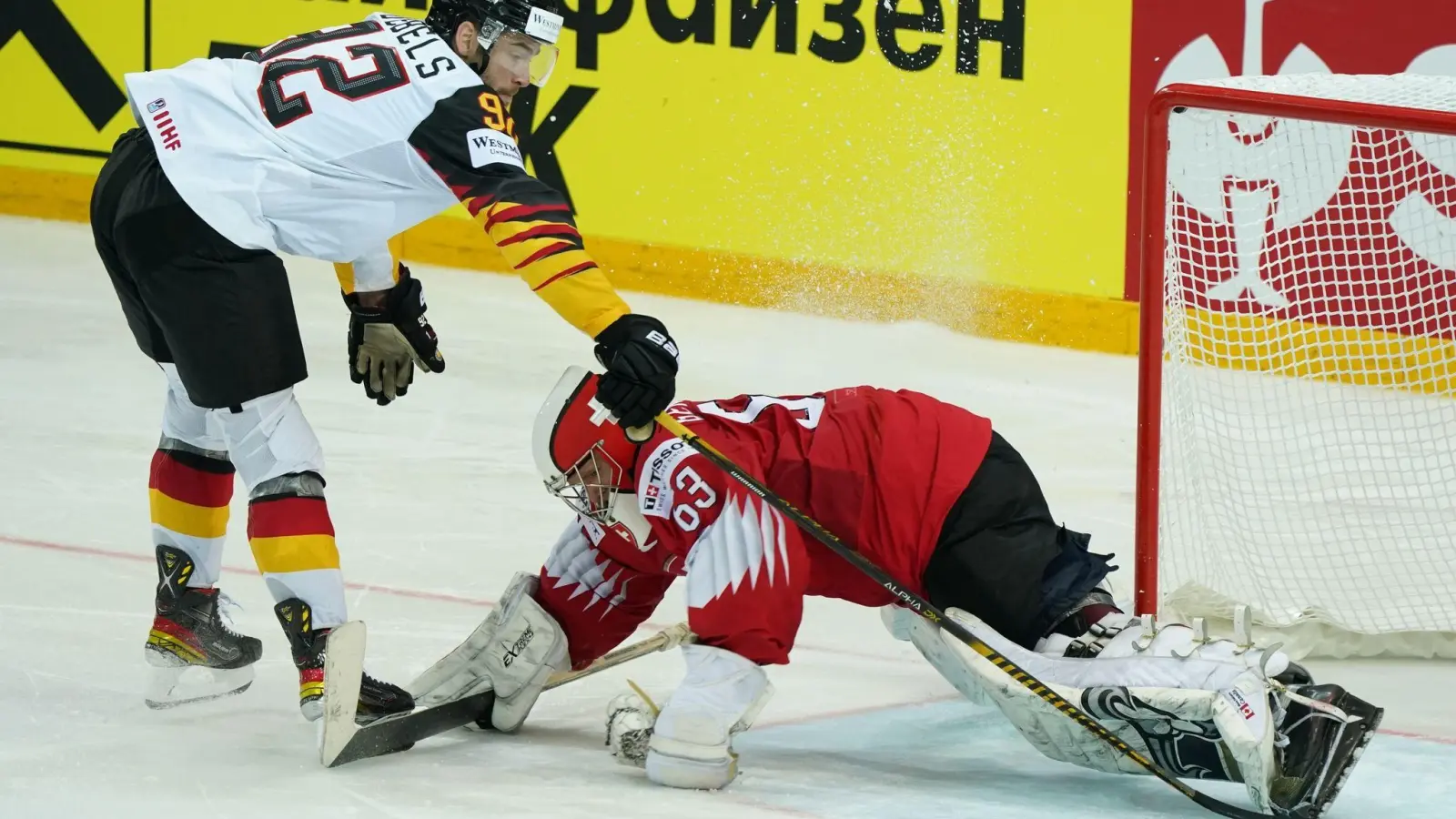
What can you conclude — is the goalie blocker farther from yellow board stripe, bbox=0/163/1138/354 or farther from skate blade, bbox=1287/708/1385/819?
yellow board stripe, bbox=0/163/1138/354

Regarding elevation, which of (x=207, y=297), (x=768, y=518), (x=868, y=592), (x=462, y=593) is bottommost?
(x=462, y=593)

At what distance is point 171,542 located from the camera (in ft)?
10.2

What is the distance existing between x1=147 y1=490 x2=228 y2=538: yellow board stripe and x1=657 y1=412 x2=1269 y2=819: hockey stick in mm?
804

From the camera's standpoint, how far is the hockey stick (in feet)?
8.55

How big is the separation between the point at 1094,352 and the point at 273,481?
3405 mm

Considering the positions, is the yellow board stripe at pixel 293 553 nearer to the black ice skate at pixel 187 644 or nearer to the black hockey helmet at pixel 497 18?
the black ice skate at pixel 187 644

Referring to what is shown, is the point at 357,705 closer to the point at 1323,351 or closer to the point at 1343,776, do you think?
the point at 1343,776

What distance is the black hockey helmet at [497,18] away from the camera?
2834 millimetres

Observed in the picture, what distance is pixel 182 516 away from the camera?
3.09 m

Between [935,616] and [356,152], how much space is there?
0.99m

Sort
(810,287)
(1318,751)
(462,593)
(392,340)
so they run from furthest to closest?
(810,287) < (462,593) < (392,340) < (1318,751)

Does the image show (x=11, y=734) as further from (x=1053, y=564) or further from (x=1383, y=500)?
(x=1383, y=500)

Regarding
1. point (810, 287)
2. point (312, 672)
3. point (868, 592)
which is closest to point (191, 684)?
point (312, 672)

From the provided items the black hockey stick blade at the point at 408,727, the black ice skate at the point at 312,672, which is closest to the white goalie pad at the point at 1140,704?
the black hockey stick blade at the point at 408,727
